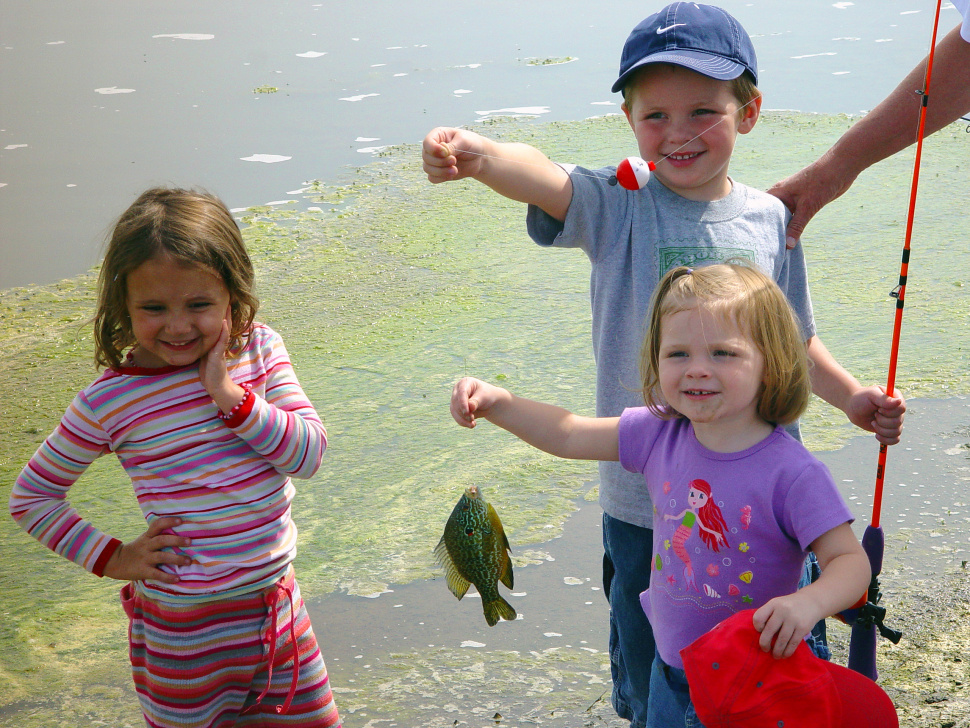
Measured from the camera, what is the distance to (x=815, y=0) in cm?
1164

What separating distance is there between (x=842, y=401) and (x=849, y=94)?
22.6 feet

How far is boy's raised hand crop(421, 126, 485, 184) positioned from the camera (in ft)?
5.90

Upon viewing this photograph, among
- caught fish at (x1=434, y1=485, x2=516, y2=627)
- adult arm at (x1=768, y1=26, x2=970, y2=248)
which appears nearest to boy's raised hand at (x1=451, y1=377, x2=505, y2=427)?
caught fish at (x1=434, y1=485, x2=516, y2=627)

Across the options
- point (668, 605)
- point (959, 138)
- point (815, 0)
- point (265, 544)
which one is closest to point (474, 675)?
point (265, 544)

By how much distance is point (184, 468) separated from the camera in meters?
1.92

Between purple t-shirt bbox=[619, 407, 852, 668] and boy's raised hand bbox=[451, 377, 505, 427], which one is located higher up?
boy's raised hand bbox=[451, 377, 505, 427]

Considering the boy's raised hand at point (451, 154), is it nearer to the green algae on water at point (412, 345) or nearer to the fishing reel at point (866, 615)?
the fishing reel at point (866, 615)

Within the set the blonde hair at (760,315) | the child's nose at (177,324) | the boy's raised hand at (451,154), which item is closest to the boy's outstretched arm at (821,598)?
the blonde hair at (760,315)

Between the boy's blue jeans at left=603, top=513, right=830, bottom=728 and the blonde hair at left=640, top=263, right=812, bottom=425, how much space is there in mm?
446

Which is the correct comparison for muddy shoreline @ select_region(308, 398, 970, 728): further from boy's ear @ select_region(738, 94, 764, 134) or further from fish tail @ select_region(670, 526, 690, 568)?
boy's ear @ select_region(738, 94, 764, 134)

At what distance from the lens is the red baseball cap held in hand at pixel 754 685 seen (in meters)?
1.43

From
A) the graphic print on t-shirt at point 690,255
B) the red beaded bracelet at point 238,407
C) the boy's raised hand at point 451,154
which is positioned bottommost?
the red beaded bracelet at point 238,407

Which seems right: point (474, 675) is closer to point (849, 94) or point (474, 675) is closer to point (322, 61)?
point (849, 94)

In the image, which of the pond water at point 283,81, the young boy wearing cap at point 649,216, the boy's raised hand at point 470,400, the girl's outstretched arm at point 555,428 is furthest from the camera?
the pond water at point 283,81
